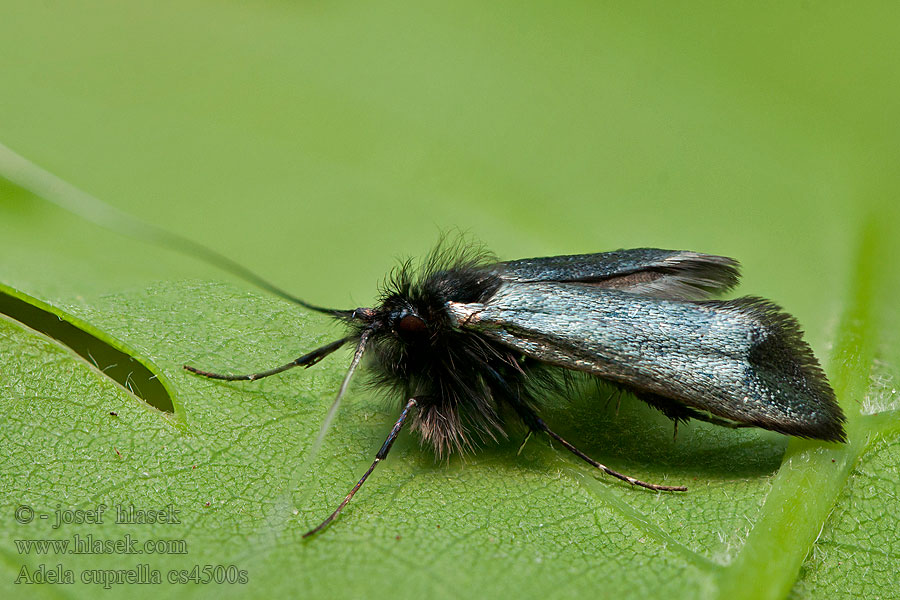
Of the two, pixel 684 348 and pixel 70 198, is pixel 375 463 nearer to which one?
pixel 684 348

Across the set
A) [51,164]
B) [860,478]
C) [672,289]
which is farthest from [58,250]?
[860,478]

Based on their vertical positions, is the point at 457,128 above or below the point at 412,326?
above

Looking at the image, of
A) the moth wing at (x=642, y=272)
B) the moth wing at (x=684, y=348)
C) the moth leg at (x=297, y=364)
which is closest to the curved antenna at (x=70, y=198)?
the moth leg at (x=297, y=364)

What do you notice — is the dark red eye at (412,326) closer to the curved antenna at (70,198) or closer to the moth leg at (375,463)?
the moth leg at (375,463)

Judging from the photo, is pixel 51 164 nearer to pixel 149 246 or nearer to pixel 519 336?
pixel 149 246

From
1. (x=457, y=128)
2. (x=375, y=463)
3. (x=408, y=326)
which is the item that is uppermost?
(x=457, y=128)

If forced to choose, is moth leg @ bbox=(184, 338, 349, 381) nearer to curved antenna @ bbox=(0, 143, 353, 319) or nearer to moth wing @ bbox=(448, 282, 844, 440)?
moth wing @ bbox=(448, 282, 844, 440)

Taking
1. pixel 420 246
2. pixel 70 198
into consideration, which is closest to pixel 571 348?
pixel 420 246
